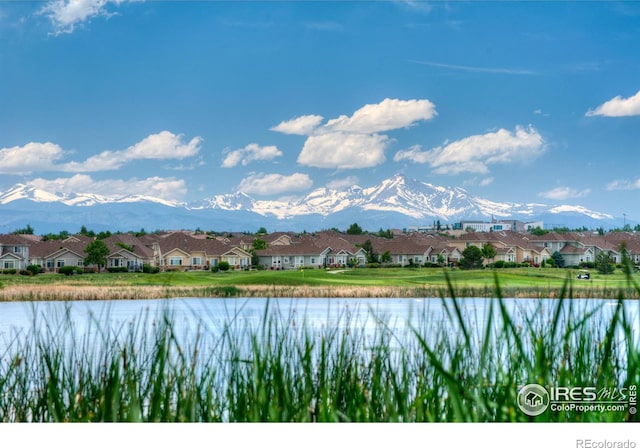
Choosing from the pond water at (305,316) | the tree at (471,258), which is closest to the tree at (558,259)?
the tree at (471,258)

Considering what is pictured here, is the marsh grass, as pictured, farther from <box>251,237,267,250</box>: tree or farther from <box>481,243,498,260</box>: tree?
<box>251,237,267,250</box>: tree

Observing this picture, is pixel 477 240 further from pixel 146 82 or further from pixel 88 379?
pixel 88 379

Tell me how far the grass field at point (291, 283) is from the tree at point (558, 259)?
18cm

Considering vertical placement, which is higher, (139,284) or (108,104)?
(108,104)

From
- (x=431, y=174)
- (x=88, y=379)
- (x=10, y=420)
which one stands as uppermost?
(x=431, y=174)

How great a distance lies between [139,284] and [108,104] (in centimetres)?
348

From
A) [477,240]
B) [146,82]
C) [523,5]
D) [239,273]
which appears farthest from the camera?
[477,240]

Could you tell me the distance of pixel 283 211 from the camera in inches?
958

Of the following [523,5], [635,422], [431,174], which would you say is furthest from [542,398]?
[431,174]

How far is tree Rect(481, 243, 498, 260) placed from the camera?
18297mm

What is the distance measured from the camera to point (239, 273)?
695 inches

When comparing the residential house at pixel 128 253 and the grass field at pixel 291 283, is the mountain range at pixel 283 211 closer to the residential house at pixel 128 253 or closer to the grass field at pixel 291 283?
the residential house at pixel 128 253

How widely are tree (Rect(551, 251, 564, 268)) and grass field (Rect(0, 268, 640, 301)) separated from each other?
176mm

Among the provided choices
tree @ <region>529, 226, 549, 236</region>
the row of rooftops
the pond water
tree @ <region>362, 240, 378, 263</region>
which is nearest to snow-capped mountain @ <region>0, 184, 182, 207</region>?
the row of rooftops
